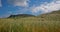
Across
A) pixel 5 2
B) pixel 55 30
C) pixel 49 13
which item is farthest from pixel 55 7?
pixel 5 2

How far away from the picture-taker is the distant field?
292 centimetres

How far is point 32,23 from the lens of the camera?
296cm

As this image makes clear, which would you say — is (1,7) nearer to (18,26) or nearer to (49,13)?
(18,26)

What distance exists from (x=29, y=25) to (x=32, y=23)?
59 millimetres

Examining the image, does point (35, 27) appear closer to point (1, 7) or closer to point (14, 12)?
point (14, 12)

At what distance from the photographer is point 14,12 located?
304cm

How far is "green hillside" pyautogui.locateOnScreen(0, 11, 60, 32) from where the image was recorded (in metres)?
2.93

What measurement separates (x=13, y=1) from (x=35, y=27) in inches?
22.0

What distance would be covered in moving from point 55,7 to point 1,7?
867mm

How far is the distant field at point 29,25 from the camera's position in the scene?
115 inches

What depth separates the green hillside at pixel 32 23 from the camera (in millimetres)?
2926

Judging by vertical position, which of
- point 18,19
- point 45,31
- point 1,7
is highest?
point 1,7

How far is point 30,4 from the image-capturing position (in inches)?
120

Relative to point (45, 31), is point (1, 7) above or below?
above
